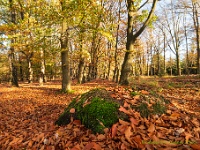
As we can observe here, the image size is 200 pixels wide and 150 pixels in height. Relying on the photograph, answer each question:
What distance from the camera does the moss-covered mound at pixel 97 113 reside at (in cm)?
345

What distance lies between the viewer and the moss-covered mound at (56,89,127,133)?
3.45 metres

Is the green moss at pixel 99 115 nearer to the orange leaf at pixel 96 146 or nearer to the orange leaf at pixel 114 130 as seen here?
the orange leaf at pixel 114 130

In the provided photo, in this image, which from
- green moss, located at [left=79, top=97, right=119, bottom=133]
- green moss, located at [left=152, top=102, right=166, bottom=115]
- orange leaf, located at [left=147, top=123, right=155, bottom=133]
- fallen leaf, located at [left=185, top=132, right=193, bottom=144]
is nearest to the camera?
fallen leaf, located at [left=185, top=132, right=193, bottom=144]

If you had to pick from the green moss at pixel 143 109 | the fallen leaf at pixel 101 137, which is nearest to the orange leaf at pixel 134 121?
the green moss at pixel 143 109

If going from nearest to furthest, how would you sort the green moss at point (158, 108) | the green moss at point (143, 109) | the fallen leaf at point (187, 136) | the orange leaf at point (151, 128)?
1. the fallen leaf at point (187, 136)
2. the orange leaf at point (151, 128)
3. the green moss at point (143, 109)
4. the green moss at point (158, 108)

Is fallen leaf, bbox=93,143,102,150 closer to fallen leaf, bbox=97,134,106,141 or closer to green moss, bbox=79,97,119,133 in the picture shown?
fallen leaf, bbox=97,134,106,141

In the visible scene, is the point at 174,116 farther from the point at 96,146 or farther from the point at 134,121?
the point at 96,146

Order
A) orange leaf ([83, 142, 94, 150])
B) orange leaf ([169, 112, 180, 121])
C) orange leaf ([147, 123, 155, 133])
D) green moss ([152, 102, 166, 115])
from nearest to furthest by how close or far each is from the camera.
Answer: orange leaf ([83, 142, 94, 150])
orange leaf ([147, 123, 155, 133])
orange leaf ([169, 112, 180, 121])
green moss ([152, 102, 166, 115])

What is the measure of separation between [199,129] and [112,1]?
63.8 ft

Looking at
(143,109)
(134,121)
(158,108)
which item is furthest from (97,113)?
(158,108)

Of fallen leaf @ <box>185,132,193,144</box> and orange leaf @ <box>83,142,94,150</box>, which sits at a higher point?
fallen leaf @ <box>185,132,193,144</box>

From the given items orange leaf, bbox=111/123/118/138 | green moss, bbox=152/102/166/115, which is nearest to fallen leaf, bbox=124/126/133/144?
orange leaf, bbox=111/123/118/138

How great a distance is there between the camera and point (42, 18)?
9.30 meters

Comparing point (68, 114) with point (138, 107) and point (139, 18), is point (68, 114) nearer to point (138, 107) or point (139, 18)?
point (138, 107)
